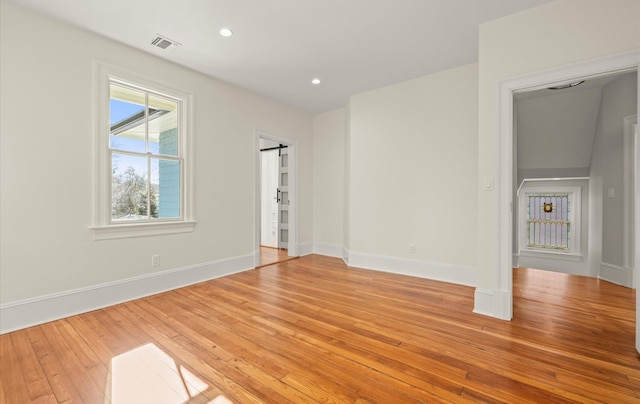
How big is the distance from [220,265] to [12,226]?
6.94 feet

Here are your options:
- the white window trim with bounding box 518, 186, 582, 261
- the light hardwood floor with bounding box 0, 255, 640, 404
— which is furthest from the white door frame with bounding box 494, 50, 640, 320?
the white window trim with bounding box 518, 186, 582, 261

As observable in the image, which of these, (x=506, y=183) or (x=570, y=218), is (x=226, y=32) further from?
(x=570, y=218)

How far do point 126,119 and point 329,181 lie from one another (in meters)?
3.39

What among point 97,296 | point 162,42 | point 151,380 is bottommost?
point 151,380

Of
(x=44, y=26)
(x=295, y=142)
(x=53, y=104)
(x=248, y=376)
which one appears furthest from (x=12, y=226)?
(x=295, y=142)

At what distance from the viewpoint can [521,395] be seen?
151cm

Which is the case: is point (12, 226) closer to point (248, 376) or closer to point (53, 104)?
point (53, 104)

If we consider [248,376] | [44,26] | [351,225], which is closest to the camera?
[248,376]

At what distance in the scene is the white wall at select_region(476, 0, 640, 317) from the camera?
214cm

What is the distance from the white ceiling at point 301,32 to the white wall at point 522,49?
0.60ft

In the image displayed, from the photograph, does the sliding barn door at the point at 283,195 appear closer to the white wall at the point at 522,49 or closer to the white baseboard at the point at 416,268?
the white baseboard at the point at 416,268

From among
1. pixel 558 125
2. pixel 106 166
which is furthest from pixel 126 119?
pixel 558 125

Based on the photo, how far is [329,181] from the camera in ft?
17.6

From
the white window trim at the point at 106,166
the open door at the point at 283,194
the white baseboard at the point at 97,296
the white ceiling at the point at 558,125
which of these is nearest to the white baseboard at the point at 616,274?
the white ceiling at the point at 558,125
